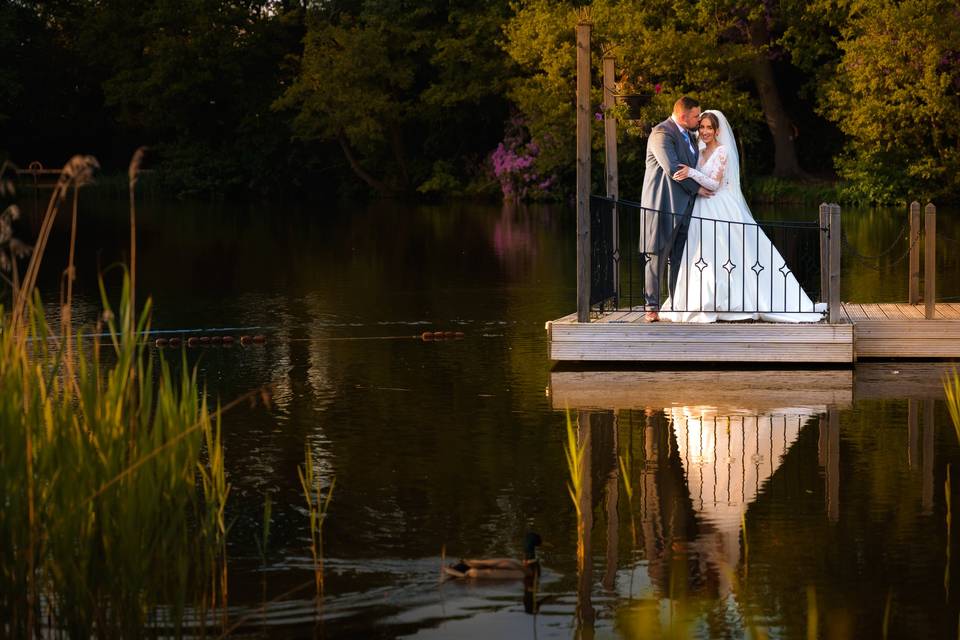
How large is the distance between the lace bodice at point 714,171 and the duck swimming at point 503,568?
7011 mm

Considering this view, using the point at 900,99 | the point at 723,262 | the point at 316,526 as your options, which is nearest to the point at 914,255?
the point at 723,262

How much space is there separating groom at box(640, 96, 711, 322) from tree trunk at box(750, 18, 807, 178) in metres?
30.9

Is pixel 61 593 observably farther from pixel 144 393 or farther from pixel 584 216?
pixel 584 216

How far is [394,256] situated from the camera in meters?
26.0

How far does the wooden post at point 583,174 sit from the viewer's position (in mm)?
12234

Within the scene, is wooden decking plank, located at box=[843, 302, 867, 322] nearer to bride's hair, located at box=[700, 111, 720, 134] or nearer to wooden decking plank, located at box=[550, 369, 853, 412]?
wooden decking plank, located at box=[550, 369, 853, 412]

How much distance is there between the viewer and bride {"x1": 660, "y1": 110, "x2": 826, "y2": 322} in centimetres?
1292

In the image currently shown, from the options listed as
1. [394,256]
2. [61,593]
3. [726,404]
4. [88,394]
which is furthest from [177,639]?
[394,256]

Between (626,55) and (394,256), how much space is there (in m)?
16.6

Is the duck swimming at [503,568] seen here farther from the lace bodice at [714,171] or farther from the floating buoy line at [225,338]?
the floating buoy line at [225,338]

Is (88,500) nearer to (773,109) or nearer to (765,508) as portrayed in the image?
(765,508)

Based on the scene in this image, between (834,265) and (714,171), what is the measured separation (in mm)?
1403

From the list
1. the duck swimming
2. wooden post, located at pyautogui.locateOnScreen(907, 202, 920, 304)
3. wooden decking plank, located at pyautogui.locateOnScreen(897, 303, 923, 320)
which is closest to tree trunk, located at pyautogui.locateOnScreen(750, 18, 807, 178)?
wooden post, located at pyautogui.locateOnScreen(907, 202, 920, 304)

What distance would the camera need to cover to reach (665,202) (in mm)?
13250
